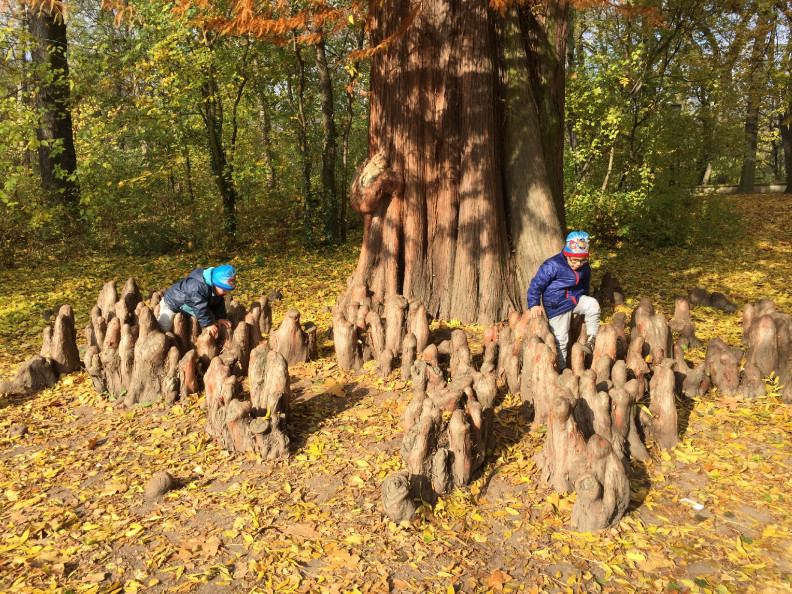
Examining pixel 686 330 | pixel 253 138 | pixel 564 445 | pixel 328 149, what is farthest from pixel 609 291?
pixel 253 138

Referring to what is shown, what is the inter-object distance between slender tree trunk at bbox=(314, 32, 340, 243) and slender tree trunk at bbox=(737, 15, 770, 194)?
12.8m

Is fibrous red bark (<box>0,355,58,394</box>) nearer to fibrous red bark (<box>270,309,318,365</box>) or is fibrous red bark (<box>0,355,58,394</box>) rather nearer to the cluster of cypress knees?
the cluster of cypress knees

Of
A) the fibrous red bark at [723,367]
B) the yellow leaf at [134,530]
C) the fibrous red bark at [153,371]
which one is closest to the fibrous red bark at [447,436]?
the yellow leaf at [134,530]

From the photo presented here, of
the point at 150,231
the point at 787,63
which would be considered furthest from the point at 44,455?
the point at 787,63

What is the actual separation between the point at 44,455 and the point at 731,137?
2234 centimetres

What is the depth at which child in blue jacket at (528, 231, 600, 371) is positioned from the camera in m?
5.74

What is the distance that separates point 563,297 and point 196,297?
395cm

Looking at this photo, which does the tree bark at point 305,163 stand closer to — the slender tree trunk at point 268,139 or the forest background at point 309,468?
the forest background at point 309,468

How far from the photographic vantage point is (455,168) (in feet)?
24.4

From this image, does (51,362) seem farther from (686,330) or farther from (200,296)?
(686,330)

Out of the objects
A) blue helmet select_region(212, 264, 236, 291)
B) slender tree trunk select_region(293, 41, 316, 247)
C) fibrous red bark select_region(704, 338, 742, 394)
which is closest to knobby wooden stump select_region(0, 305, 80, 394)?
blue helmet select_region(212, 264, 236, 291)

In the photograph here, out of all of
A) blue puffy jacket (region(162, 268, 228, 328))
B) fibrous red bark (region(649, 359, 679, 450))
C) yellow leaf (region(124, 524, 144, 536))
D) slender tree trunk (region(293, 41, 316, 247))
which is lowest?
yellow leaf (region(124, 524, 144, 536))

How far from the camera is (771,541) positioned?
3.38 metres

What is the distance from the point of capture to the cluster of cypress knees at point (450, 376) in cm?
384
